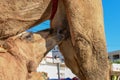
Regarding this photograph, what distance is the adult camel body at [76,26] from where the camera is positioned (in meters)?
2.44

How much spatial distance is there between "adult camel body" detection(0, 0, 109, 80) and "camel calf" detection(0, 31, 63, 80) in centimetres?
10

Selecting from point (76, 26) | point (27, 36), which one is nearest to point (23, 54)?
point (27, 36)

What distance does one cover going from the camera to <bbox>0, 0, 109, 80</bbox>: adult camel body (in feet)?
8.00

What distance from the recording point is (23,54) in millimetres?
2264

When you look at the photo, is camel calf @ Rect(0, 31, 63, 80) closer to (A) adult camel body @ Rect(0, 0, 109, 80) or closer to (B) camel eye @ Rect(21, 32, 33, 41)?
(B) camel eye @ Rect(21, 32, 33, 41)

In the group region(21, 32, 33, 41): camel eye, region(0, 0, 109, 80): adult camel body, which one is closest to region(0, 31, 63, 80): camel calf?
region(21, 32, 33, 41): camel eye

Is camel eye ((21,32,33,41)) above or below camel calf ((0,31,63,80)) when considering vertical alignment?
above

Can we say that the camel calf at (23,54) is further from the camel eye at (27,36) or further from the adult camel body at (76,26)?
the adult camel body at (76,26)

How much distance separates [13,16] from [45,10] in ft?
0.98

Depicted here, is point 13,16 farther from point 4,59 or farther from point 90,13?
point 90,13

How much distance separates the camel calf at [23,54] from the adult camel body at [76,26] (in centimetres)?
10

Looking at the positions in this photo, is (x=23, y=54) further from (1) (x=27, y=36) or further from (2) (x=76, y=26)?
(2) (x=76, y=26)

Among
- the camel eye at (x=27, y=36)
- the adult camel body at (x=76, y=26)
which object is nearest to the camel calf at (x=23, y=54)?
the camel eye at (x=27, y=36)

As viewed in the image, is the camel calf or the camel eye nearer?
the camel calf
